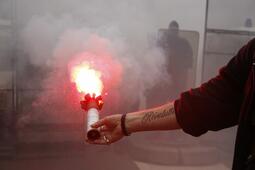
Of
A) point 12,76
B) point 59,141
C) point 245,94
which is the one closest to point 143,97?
point 59,141

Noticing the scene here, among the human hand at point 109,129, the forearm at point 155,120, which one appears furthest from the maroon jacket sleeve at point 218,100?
the human hand at point 109,129

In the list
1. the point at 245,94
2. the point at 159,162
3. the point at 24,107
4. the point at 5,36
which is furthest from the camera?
the point at 159,162

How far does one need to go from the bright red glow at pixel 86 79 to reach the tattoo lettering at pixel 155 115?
428 millimetres

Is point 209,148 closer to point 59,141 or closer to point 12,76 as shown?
point 59,141

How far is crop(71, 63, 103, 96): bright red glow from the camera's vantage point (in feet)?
5.86

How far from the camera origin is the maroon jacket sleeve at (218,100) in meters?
1.09

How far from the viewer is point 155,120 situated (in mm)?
1270

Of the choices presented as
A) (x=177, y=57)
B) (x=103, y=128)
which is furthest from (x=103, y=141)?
(x=177, y=57)

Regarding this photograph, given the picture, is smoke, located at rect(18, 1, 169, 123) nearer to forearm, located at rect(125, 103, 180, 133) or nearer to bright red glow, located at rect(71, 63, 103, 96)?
bright red glow, located at rect(71, 63, 103, 96)

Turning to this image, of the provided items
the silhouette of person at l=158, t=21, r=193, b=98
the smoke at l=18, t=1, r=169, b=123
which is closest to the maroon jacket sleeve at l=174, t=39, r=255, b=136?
the smoke at l=18, t=1, r=169, b=123

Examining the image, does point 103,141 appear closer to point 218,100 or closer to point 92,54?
point 218,100

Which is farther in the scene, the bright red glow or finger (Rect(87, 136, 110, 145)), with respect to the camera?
the bright red glow

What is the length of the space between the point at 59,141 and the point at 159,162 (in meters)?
0.70

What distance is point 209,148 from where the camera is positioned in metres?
2.75
